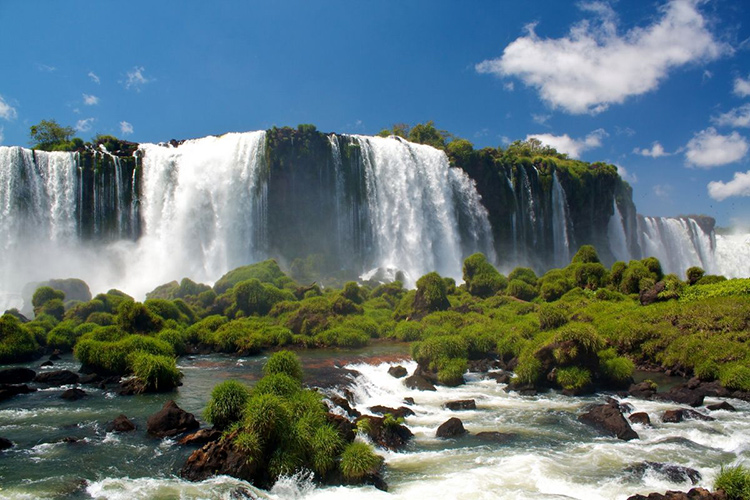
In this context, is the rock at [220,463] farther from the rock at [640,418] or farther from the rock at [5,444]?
the rock at [640,418]

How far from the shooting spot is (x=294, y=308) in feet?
114

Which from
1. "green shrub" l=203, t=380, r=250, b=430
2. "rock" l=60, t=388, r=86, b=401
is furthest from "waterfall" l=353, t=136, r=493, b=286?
"green shrub" l=203, t=380, r=250, b=430

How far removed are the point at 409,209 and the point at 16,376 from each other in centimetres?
4414

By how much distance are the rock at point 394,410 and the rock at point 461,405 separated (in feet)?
5.11

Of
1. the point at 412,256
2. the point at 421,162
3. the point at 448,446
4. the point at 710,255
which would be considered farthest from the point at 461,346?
the point at 710,255

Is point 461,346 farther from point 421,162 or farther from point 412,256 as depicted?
point 421,162

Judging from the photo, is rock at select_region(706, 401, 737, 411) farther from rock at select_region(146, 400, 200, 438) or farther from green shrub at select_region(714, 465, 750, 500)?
rock at select_region(146, 400, 200, 438)

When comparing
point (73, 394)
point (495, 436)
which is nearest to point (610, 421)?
point (495, 436)

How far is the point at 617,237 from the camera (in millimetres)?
82938

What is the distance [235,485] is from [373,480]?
9.49ft

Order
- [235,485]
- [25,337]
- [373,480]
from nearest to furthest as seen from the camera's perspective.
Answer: [235,485] → [373,480] → [25,337]

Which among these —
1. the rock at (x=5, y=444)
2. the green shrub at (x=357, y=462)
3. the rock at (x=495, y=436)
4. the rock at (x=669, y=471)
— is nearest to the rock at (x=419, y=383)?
the rock at (x=495, y=436)

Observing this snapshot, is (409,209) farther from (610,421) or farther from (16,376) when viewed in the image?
(610,421)

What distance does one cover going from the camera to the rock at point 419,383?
19.9 metres
